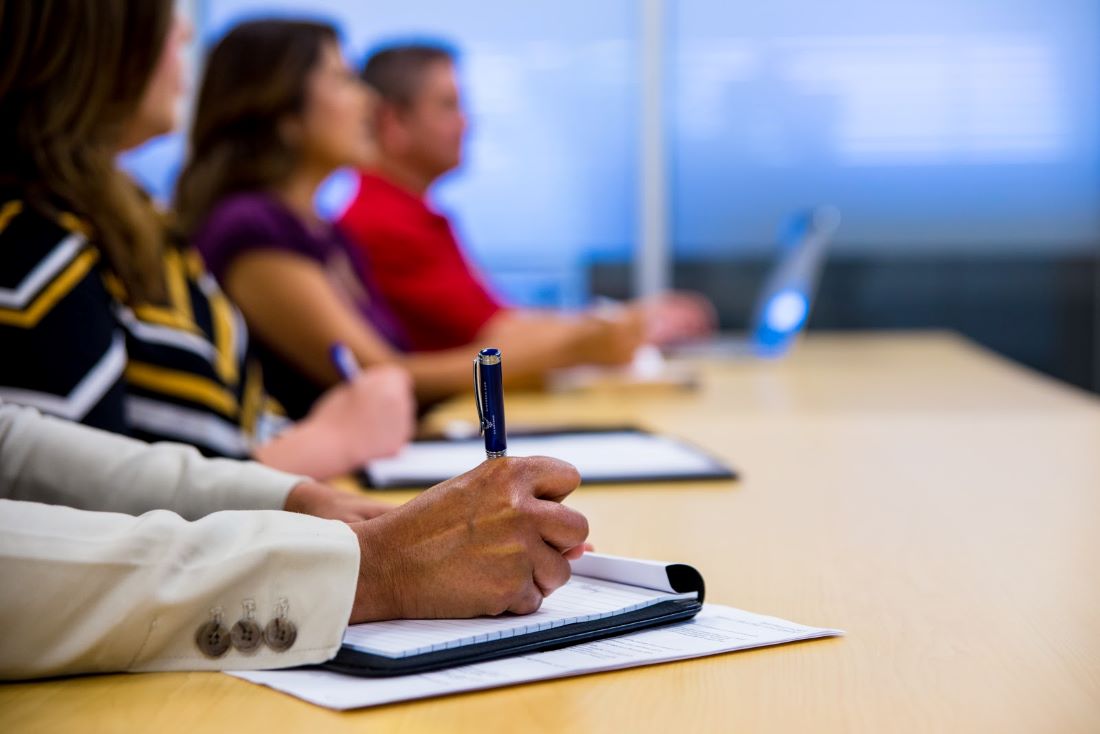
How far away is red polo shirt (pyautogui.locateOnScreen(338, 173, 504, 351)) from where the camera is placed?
2861 mm

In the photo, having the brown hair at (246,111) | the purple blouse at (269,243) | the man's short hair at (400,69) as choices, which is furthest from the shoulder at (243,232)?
the man's short hair at (400,69)

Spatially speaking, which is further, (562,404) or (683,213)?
(683,213)

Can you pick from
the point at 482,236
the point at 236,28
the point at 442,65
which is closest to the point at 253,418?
the point at 236,28

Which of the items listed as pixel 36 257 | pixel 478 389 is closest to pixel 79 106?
pixel 36 257

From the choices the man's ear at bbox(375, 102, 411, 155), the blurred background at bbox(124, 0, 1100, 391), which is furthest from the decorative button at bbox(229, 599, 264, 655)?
the blurred background at bbox(124, 0, 1100, 391)

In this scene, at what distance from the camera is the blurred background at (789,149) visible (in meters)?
4.41

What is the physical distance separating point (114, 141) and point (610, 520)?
0.71 meters

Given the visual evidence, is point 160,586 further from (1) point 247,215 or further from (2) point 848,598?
(1) point 247,215

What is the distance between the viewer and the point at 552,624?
0.75 metres

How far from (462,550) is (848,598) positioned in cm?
27

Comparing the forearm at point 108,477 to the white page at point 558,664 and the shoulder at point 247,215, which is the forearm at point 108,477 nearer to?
the white page at point 558,664

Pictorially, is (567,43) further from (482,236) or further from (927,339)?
(927,339)

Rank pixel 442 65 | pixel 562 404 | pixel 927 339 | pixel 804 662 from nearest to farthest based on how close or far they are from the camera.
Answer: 1. pixel 804 662
2. pixel 562 404
3. pixel 442 65
4. pixel 927 339

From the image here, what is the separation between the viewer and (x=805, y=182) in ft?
14.7
